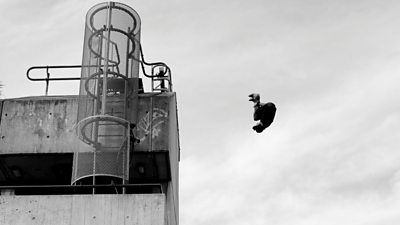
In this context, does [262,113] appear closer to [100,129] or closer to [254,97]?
[254,97]

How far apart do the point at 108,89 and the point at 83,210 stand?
3.55m

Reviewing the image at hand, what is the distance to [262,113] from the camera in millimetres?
13008

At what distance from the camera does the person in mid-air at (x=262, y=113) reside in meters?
13.0

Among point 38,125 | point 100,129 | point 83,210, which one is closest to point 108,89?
point 100,129

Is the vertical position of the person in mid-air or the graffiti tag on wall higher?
the graffiti tag on wall

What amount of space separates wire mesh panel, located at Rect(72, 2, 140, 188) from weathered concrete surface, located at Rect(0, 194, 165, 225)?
1349 millimetres

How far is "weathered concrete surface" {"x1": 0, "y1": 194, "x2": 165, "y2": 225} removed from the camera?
16.4m

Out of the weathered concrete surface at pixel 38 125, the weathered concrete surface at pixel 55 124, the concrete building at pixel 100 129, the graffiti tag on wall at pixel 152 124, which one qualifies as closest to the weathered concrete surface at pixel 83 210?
the concrete building at pixel 100 129

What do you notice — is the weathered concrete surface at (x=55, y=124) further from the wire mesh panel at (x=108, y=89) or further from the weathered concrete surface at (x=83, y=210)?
the weathered concrete surface at (x=83, y=210)

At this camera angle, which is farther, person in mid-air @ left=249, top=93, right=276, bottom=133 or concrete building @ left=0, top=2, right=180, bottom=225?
concrete building @ left=0, top=2, right=180, bottom=225

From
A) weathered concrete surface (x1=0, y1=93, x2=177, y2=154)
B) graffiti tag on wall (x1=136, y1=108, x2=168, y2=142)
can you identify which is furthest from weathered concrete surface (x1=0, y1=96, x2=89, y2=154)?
graffiti tag on wall (x1=136, y1=108, x2=168, y2=142)

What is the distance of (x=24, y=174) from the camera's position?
1961 cm

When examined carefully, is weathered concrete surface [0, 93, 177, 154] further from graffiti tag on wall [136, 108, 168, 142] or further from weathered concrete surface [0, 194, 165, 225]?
weathered concrete surface [0, 194, 165, 225]

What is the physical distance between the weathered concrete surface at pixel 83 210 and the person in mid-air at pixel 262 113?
157 inches
